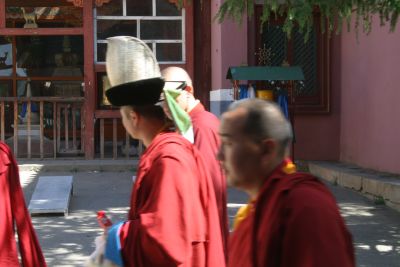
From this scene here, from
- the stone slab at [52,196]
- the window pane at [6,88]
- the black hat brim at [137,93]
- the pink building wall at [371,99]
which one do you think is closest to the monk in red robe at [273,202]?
the black hat brim at [137,93]

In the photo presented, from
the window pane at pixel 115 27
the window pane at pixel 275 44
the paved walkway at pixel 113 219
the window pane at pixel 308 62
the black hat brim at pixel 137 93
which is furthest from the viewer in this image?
the window pane at pixel 115 27

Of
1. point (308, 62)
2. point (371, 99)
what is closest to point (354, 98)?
point (371, 99)

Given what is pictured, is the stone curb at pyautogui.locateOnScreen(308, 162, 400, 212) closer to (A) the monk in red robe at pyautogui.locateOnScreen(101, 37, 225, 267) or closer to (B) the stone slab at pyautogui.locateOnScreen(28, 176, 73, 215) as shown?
(B) the stone slab at pyautogui.locateOnScreen(28, 176, 73, 215)

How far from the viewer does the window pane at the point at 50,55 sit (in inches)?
679

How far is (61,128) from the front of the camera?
15914mm

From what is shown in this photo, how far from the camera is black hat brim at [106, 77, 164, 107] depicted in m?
3.12

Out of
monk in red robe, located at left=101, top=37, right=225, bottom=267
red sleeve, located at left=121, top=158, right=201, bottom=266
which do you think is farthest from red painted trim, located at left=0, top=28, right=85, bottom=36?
red sleeve, located at left=121, top=158, right=201, bottom=266

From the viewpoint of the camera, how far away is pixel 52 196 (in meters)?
10.1

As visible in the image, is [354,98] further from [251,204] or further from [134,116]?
[251,204]

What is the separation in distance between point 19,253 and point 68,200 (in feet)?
17.7

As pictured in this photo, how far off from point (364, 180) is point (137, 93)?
832 cm

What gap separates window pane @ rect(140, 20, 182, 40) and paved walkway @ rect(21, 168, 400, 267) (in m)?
3.48

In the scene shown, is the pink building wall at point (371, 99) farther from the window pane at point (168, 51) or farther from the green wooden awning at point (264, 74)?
the window pane at point (168, 51)

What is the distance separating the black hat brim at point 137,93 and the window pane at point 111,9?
1204 centimetres
